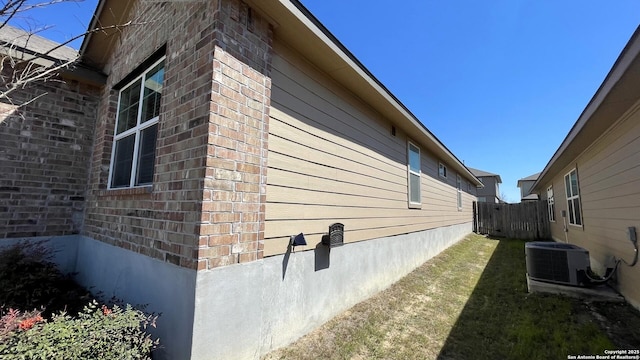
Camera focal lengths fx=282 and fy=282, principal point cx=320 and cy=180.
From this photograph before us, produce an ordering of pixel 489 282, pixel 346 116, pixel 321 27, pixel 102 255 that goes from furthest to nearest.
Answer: pixel 489 282 < pixel 346 116 < pixel 102 255 < pixel 321 27

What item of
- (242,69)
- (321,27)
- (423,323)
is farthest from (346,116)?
(423,323)

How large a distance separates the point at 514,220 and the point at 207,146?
1757cm

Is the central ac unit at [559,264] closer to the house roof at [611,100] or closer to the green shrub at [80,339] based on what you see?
the house roof at [611,100]

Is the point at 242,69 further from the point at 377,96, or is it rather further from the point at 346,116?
the point at 377,96

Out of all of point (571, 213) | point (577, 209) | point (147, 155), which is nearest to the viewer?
point (147, 155)

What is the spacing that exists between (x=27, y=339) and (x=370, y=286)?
13.1 feet

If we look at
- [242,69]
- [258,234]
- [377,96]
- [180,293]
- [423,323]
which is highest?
[377,96]

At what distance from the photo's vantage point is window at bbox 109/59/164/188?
3.31 m

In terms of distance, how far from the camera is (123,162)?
3885 mm

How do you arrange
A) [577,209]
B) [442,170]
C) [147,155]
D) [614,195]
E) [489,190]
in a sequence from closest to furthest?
[147,155] → [614,195] → [577,209] → [442,170] → [489,190]

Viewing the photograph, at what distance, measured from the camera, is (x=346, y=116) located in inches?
177

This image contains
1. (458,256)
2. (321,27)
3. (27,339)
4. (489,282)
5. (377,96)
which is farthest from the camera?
(458,256)

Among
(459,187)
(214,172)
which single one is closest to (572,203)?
(459,187)

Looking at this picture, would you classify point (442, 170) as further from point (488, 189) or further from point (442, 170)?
point (488, 189)
